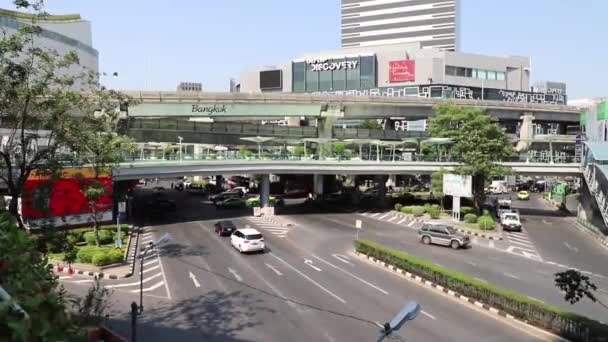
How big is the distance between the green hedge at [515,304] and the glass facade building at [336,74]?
275ft

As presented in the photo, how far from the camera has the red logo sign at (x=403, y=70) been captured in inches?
4045

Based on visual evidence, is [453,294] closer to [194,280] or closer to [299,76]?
[194,280]

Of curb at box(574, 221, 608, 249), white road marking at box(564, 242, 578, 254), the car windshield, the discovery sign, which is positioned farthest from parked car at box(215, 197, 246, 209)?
curb at box(574, 221, 608, 249)

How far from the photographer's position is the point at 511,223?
1560 inches

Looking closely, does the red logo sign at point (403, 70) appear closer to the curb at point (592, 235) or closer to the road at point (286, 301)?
the curb at point (592, 235)

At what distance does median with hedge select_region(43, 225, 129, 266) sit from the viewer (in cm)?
1591

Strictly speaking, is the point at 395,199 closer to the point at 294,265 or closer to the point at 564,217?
the point at 564,217

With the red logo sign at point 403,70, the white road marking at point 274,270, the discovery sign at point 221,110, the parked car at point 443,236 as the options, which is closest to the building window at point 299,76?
the red logo sign at point 403,70

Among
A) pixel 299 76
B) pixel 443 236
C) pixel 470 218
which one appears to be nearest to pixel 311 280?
pixel 443 236

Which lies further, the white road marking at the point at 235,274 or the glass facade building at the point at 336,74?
the glass facade building at the point at 336,74

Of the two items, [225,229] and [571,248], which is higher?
[225,229]

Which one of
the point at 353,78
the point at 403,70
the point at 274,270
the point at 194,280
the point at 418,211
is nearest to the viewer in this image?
the point at 194,280

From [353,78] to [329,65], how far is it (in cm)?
626

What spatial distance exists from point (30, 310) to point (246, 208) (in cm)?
4701
